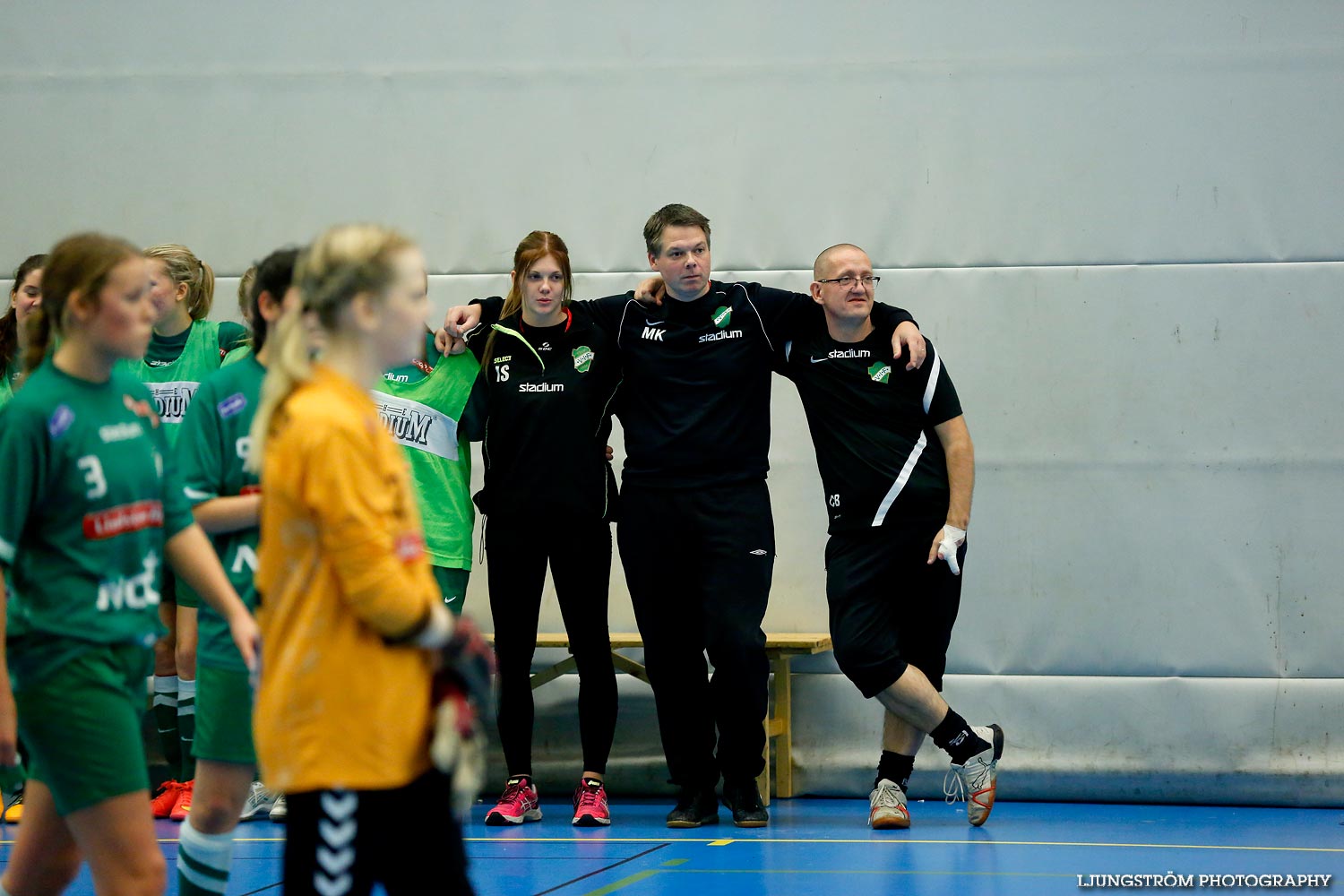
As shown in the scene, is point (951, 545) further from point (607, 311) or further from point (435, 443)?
point (435, 443)

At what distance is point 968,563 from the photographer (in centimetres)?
555

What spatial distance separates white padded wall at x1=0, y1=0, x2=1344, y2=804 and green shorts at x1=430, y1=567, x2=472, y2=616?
0.93m

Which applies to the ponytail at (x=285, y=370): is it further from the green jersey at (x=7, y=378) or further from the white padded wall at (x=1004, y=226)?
the white padded wall at (x=1004, y=226)

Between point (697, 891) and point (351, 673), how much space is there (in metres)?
2.18

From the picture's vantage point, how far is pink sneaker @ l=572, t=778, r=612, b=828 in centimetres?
493

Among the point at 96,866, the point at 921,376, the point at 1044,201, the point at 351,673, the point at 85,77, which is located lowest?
the point at 96,866

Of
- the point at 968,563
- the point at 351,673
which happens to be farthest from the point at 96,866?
the point at 968,563

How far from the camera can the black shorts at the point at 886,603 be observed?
4762 millimetres

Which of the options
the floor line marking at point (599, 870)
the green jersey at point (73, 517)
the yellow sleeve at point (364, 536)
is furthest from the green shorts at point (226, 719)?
the floor line marking at point (599, 870)

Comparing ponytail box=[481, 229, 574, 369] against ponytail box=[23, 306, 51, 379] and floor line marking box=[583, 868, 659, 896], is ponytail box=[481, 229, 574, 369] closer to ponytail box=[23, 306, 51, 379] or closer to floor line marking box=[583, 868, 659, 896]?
floor line marking box=[583, 868, 659, 896]

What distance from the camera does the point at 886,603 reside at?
4.84m

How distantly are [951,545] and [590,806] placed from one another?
1.58 metres

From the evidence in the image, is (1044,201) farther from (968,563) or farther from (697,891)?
(697,891)

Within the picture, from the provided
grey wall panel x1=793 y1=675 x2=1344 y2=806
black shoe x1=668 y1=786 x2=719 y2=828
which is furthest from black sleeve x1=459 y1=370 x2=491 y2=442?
grey wall panel x1=793 y1=675 x2=1344 y2=806
